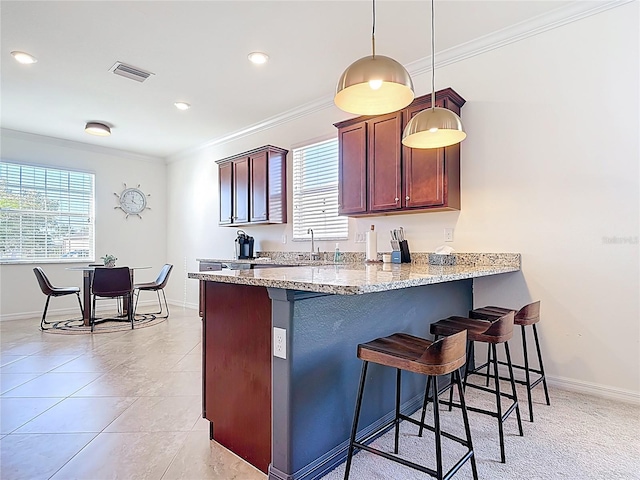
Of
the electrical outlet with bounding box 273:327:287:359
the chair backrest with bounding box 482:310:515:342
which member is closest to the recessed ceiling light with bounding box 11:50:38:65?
the electrical outlet with bounding box 273:327:287:359

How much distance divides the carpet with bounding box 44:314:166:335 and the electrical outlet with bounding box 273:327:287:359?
3990 mm

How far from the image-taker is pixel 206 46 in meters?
3.20

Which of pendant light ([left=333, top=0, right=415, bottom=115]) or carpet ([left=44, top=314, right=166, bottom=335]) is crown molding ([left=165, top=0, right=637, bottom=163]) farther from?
carpet ([left=44, top=314, right=166, bottom=335])

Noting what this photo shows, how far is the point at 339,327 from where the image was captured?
1833 mm

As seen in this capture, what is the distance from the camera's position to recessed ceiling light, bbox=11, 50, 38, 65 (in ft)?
10.8

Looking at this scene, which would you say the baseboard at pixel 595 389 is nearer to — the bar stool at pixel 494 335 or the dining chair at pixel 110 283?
the bar stool at pixel 494 335

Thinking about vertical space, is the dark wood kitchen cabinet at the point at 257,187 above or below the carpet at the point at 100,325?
above

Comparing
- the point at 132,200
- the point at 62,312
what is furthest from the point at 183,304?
the point at 132,200

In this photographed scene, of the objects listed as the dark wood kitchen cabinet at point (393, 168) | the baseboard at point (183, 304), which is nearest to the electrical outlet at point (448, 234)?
the dark wood kitchen cabinet at point (393, 168)

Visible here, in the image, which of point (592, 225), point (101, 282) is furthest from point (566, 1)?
point (101, 282)

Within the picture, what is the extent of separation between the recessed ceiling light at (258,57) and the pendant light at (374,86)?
1.60 metres

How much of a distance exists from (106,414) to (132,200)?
5.17 meters

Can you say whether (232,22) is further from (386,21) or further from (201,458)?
(201,458)

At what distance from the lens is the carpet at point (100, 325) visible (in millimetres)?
4695
